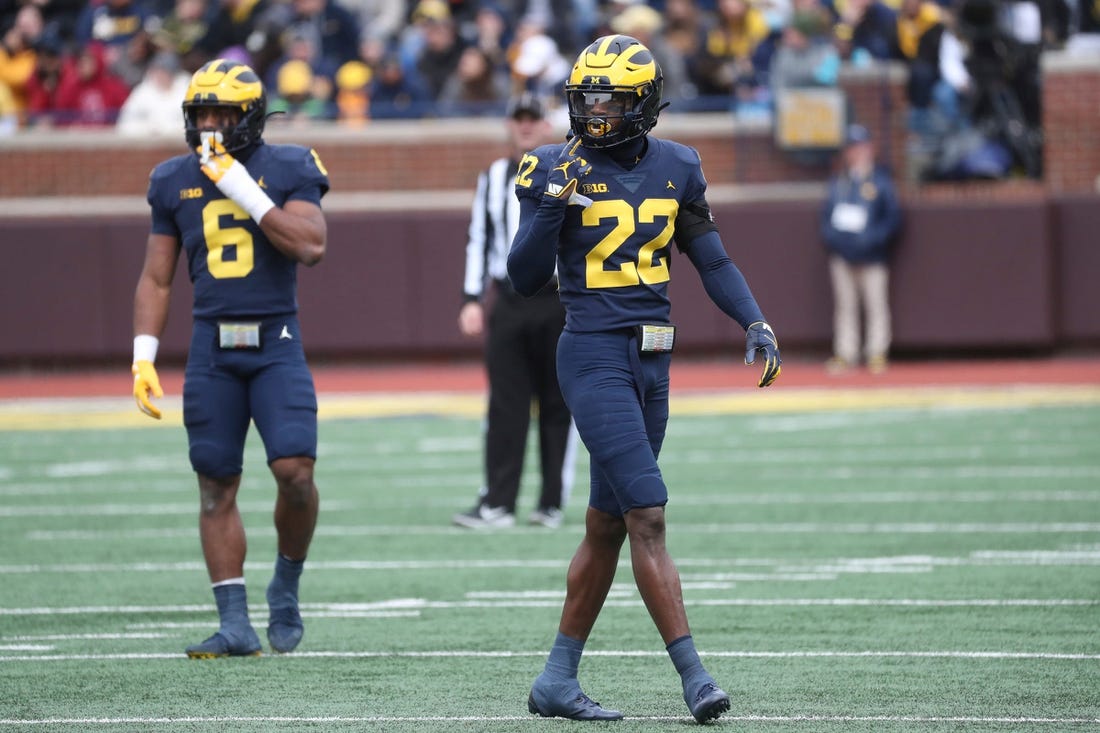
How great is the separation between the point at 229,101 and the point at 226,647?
1900 millimetres

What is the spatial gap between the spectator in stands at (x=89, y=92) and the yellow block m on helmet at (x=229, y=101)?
13458mm

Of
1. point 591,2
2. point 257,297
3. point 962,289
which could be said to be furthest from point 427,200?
point 257,297

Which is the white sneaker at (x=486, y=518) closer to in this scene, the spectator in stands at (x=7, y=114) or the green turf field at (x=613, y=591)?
the green turf field at (x=613, y=591)

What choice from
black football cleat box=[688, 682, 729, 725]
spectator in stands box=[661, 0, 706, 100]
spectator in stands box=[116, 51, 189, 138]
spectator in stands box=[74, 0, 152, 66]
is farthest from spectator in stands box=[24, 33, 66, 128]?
black football cleat box=[688, 682, 729, 725]

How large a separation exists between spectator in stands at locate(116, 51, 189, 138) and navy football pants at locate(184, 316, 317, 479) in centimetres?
1300

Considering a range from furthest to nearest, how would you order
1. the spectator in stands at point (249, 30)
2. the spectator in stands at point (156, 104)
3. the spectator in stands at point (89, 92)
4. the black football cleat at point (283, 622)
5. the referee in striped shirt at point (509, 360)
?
the spectator in stands at point (89, 92) → the spectator in stands at point (249, 30) → the spectator in stands at point (156, 104) → the referee in striped shirt at point (509, 360) → the black football cleat at point (283, 622)

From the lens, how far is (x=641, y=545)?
5.53 m

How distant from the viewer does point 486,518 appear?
10.2m

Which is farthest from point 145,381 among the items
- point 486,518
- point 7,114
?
point 7,114

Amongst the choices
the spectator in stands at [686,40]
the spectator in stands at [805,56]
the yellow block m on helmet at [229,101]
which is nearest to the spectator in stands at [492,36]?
the spectator in stands at [686,40]

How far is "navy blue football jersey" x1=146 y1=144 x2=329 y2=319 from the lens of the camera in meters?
6.89

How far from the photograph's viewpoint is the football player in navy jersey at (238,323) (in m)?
6.80

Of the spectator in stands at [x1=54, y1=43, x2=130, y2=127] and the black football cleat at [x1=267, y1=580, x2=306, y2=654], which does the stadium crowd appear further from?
the black football cleat at [x1=267, y1=580, x2=306, y2=654]

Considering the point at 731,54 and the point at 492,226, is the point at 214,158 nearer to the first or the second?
the point at 492,226
